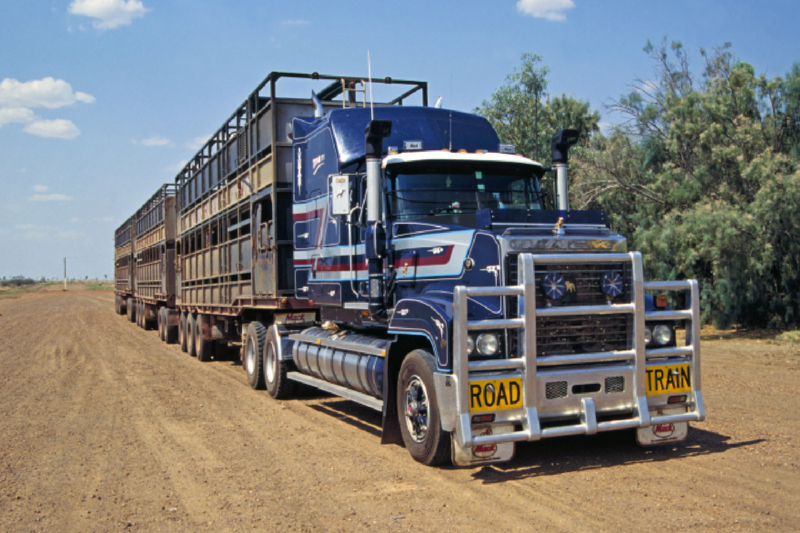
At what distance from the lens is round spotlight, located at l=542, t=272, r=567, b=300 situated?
6.16m

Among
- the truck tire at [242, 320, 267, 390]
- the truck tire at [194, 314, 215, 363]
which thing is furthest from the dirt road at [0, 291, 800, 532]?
the truck tire at [194, 314, 215, 363]

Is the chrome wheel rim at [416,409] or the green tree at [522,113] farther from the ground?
the green tree at [522,113]

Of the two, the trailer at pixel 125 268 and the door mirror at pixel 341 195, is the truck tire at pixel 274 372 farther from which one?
the trailer at pixel 125 268

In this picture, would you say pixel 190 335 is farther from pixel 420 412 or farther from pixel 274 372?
pixel 420 412

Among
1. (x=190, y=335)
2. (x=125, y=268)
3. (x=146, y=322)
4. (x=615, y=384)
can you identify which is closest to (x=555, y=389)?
(x=615, y=384)

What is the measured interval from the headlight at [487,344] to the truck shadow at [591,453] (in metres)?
1.09

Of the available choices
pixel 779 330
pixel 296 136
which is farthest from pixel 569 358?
pixel 779 330

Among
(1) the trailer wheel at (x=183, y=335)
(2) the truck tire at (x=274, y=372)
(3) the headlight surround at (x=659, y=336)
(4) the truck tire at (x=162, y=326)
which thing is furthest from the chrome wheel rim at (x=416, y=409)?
(4) the truck tire at (x=162, y=326)

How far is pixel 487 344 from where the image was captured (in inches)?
235

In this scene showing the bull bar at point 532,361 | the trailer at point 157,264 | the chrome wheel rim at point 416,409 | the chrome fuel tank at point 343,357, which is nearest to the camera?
the bull bar at point 532,361

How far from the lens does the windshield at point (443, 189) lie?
7523 millimetres

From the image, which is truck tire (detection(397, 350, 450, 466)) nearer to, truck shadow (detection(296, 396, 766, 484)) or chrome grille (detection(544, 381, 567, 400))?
truck shadow (detection(296, 396, 766, 484))

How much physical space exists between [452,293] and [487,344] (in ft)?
2.62

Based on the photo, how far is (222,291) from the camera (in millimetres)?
14414
